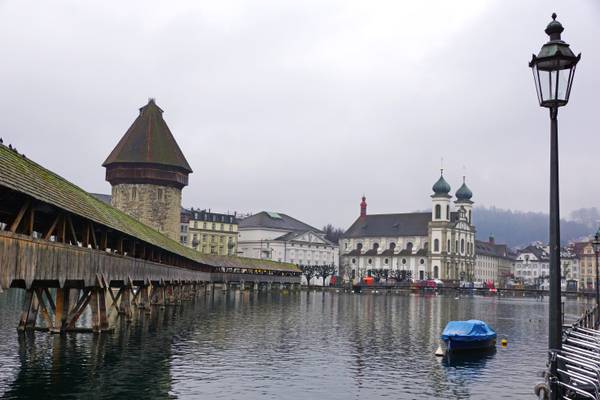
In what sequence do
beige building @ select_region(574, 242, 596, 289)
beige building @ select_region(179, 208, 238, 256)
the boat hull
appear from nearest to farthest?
the boat hull
beige building @ select_region(179, 208, 238, 256)
beige building @ select_region(574, 242, 596, 289)

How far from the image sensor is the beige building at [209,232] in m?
139

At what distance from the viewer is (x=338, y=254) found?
171 m

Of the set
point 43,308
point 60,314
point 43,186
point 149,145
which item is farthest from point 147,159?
point 43,186

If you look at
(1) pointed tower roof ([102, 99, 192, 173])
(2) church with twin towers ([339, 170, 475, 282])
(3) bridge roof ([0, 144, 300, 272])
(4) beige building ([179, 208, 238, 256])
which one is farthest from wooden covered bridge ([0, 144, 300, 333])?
(2) church with twin towers ([339, 170, 475, 282])

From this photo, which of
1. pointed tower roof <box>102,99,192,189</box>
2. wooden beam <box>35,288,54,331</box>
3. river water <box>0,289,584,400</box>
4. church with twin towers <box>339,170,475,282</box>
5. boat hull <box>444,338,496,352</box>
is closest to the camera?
river water <box>0,289,584,400</box>

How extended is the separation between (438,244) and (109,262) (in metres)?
134

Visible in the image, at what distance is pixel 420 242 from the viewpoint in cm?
16538

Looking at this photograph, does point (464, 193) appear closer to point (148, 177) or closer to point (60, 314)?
point (148, 177)

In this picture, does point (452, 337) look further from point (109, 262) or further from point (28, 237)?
point (28, 237)

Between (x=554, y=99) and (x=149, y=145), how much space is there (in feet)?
241

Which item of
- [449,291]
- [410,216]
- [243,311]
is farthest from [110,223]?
[410,216]

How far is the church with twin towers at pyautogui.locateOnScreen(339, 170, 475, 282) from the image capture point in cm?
15938

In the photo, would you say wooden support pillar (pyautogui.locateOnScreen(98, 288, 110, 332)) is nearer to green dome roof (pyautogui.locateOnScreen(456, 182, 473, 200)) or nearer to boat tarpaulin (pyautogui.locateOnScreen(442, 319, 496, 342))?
boat tarpaulin (pyautogui.locateOnScreen(442, 319, 496, 342))

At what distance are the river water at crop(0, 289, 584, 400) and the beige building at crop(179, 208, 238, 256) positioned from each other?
95.4m
